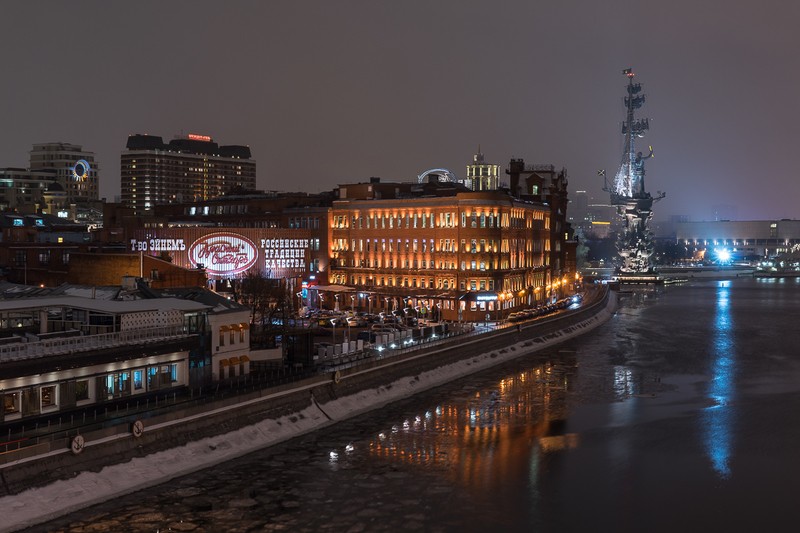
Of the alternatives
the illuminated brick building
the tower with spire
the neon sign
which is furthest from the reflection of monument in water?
→ the neon sign

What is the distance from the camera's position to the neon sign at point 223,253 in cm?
6731

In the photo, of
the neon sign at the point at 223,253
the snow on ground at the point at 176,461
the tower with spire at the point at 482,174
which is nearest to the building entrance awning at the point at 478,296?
the neon sign at the point at 223,253

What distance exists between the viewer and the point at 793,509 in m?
24.8

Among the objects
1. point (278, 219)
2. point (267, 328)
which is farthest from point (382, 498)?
point (278, 219)

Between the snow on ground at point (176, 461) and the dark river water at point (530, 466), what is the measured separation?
0.42m

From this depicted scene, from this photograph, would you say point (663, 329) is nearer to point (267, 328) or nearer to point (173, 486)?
point (267, 328)

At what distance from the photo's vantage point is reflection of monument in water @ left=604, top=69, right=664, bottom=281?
146m

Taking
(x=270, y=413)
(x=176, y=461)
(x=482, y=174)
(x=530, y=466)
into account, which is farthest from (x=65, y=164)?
(x=530, y=466)

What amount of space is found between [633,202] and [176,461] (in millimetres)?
131323

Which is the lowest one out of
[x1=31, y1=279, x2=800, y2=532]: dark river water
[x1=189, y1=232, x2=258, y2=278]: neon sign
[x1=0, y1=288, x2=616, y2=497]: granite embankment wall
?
[x1=31, y1=279, x2=800, y2=532]: dark river water

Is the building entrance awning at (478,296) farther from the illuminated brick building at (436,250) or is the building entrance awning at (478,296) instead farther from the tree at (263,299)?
the tree at (263,299)

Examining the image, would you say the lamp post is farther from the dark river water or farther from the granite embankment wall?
the dark river water

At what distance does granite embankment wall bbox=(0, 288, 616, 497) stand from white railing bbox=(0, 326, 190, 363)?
3441 millimetres

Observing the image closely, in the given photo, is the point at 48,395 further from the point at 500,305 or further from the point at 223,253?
the point at 500,305
